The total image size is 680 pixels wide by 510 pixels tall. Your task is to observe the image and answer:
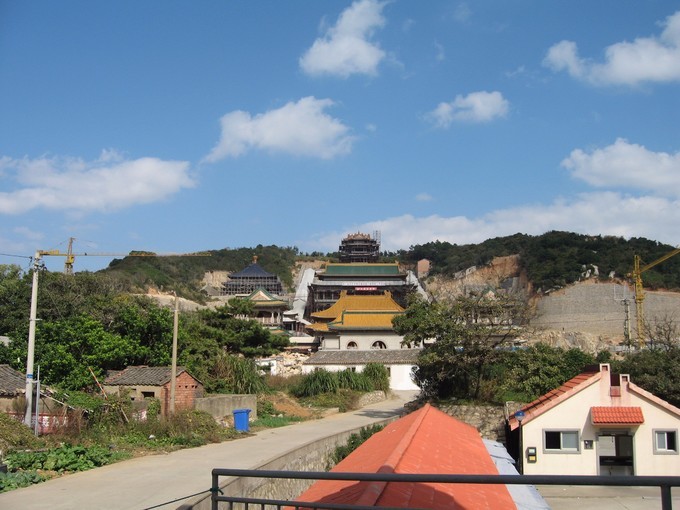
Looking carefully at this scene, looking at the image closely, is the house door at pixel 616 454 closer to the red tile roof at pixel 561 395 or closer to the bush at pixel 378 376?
the red tile roof at pixel 561 395

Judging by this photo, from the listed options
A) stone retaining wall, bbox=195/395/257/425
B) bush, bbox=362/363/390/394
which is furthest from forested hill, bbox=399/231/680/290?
stone retaining wall, bbox=195/395/257/425

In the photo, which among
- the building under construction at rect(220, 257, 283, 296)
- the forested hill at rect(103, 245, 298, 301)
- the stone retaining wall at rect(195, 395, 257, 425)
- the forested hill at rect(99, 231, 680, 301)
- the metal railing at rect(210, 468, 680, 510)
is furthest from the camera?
the building under construction at rect(220, 257, 283, 296)

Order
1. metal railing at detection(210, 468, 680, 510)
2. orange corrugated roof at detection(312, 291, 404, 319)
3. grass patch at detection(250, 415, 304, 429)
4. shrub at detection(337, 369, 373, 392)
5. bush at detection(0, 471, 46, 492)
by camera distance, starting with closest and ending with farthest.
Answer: metal railing at detection(210, 468, 680, 510), bush at detection(0, 471, 46, 492), grass patch at detection(250, 415, 304, 429), shrub at detection(337, 369, 373, 392), orange corrugated roof at detection(312, 291, 404, 319)

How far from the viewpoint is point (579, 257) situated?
78.1 metres

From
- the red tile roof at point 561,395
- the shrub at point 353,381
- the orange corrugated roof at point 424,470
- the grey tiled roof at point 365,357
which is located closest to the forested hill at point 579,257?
the grey tiled roof at point 365,357

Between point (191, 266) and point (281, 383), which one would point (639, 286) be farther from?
point (191, 266)

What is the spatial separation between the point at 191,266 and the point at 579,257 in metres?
63.5

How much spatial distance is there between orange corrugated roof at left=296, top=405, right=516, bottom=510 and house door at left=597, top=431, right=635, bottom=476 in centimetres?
389

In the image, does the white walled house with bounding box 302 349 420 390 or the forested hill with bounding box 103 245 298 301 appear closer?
the white walled house with bounding box 302 349 420 390

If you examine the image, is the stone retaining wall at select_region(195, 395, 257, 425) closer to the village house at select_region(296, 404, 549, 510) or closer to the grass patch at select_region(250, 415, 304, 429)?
the grass patch at select_region(250, 415, 304, 429)

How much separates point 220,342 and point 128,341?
6.80 m

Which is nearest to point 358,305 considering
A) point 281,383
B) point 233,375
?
point 281,383

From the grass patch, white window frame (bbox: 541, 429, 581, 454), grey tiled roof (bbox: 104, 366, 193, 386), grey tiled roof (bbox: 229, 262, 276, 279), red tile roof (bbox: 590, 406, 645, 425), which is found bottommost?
the grass patch

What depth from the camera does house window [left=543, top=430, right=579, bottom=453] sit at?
1719 centimetres
